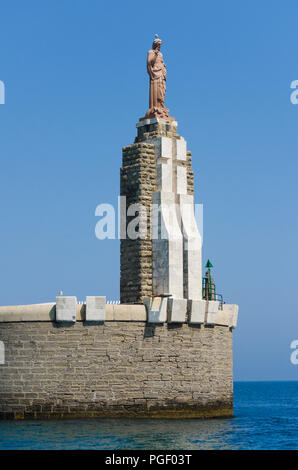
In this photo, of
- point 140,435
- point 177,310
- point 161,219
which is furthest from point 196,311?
point 140,435

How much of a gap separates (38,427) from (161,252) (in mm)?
9769

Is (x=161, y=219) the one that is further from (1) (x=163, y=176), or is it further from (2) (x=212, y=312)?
(2) (x=212, y=312)

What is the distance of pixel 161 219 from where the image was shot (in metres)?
39.6

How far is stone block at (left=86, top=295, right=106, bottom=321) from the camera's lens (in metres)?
36.3

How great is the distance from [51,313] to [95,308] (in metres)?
1.85

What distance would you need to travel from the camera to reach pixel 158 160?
133 ft

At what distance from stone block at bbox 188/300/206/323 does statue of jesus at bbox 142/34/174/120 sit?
30.0ft

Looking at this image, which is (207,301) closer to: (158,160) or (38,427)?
(158,160)

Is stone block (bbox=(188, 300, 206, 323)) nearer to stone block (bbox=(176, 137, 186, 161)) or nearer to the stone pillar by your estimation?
the stone pillar

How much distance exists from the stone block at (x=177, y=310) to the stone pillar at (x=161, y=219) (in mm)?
1353

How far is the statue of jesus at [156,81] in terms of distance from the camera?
42.0 meters

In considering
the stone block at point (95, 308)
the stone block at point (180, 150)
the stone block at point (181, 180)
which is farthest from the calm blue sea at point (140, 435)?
the stone block at point (180, 150)

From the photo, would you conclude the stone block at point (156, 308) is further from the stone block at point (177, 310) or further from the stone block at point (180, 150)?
the stone block at point (180, 150)
